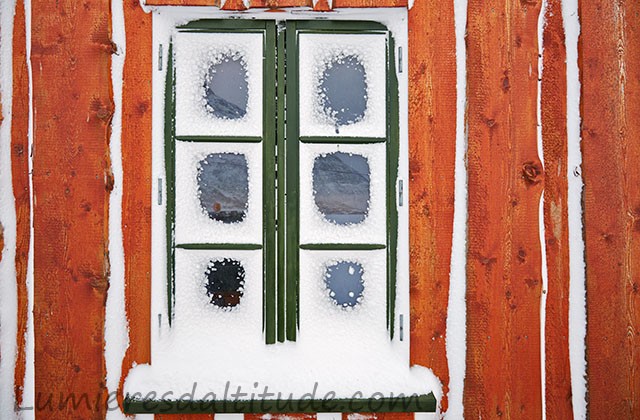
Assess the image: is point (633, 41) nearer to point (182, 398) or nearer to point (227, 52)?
point (227, 52)

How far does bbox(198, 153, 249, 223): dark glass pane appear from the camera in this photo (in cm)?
223

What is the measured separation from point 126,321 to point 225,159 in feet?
2.63

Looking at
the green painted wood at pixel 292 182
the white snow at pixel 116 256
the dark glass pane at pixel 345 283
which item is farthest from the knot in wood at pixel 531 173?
the white snow at pixel 116 256

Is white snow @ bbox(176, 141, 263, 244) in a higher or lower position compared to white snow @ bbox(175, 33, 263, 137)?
lower

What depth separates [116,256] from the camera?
7.10ft

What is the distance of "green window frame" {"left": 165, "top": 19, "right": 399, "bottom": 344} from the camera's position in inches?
86.8

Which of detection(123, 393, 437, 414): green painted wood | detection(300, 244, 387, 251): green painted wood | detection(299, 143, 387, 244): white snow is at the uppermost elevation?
detection(299, 143, 387, 244): white snow

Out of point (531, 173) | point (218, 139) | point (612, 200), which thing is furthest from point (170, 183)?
point (612, 200)

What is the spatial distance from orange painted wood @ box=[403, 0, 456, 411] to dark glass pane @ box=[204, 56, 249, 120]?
72 cm

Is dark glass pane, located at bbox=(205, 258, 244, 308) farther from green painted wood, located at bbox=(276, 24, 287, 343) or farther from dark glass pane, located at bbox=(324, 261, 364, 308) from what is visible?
dark glass pane, located at bbox=(324, 261, 364, 308)

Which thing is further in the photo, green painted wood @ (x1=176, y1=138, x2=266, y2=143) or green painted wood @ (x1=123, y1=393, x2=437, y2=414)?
green painted wood @ (x1=176, y1=138, x2=266, y2=143)

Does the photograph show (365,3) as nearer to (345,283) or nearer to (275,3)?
(275,3)

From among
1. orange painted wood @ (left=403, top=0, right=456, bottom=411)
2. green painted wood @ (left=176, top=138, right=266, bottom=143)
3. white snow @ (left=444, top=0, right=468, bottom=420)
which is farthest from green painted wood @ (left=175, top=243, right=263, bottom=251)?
white snow @ (left=444, top=0, right=468, bottom=420)

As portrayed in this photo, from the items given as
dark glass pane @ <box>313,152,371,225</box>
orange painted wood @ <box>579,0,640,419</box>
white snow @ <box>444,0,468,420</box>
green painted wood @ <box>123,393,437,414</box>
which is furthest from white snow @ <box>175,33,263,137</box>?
orange painted wood @ <box>579,0,640,419</box>
